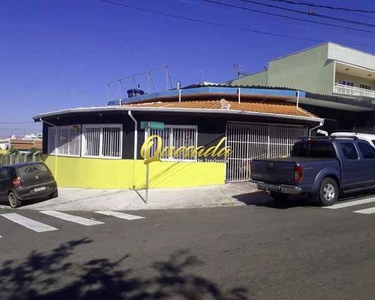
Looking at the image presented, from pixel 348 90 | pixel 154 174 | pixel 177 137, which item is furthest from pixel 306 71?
pixel 154 174

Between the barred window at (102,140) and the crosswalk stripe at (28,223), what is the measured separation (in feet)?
16.6

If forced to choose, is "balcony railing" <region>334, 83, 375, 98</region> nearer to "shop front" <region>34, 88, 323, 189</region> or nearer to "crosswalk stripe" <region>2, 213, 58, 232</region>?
"shop front" <region>34, 88, 323, 189</region>

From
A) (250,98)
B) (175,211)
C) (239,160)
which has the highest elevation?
(250,98)

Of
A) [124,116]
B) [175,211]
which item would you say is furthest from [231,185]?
[124,116]

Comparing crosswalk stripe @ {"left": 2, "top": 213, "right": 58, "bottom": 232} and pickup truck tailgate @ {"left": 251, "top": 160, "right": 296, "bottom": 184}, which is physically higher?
pickup truck tailgate @ {"left": 251, "top": 160, "right": 296, "bottom": 184}

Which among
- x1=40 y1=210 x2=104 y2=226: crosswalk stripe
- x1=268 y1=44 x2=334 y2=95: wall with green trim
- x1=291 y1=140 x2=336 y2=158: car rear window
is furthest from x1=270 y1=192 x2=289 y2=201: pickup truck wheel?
x1=268 y1=44 x2=334 y2=95: wall with green trim

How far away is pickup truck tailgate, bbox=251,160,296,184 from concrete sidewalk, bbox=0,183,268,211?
0.62m

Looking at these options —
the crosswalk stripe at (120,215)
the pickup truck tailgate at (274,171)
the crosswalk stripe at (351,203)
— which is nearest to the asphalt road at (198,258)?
the crosswalk stripe at (120,215)

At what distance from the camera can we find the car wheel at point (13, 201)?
1313 cm

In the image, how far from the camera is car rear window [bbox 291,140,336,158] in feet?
33.8

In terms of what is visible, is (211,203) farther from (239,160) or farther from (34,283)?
(34,283)

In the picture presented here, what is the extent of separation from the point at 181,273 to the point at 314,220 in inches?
169

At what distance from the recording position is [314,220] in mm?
8000

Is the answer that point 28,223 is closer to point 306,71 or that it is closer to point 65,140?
point 65,140
